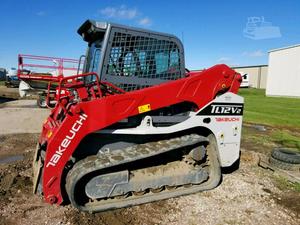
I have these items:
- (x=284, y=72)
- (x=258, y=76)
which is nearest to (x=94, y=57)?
(x=284, y=72)

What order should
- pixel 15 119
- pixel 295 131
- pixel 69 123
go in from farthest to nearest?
pixel 15 119 → pixel 295 131 → pixel 69 123

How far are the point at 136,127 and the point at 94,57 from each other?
159 centimetres

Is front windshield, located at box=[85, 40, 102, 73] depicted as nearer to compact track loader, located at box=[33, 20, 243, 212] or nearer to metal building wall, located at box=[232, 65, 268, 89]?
compact track loader, located at box=[33, 20, 243, 212]

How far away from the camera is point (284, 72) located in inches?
1426

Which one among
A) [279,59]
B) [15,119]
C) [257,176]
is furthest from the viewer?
[279,59]

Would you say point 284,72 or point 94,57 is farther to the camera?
point 284,72

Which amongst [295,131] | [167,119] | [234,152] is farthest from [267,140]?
[167,119]

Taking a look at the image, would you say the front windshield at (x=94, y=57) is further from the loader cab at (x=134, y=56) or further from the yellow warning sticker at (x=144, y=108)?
the yellow warning sticker at (x=144, y=108)

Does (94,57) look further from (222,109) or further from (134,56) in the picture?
(222,109)

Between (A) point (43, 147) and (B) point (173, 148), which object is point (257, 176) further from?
(A) point (43, 147)

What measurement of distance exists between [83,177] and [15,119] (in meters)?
9.76

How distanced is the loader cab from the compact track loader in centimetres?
2

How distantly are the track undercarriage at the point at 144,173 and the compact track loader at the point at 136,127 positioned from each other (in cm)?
1

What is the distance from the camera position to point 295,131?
37.1 ft
